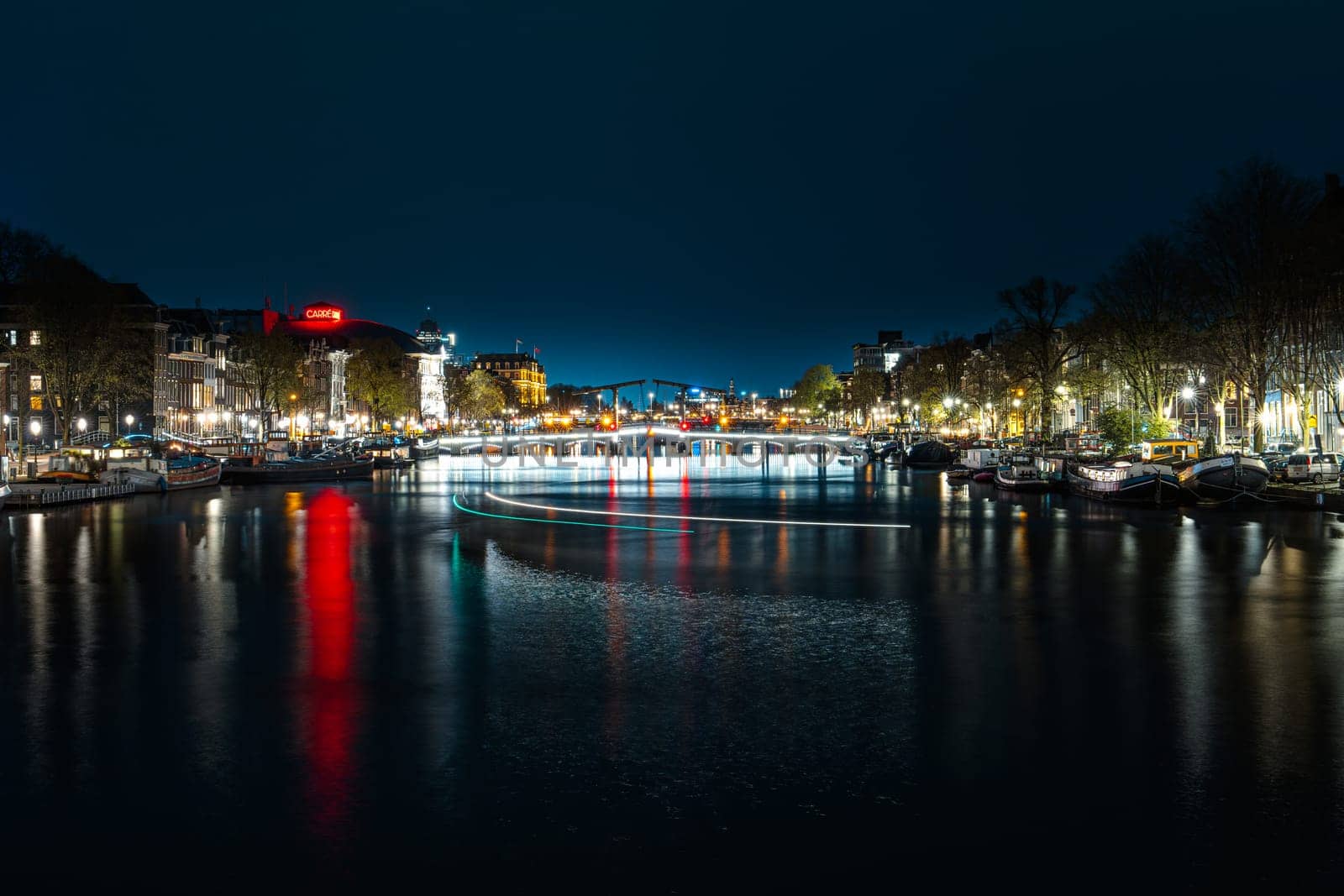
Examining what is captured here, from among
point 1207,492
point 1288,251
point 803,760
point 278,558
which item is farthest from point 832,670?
point 1288,251

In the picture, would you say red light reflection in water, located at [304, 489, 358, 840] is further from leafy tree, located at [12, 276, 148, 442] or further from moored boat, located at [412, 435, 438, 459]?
moored boat, located at [412, 435, 438, 459]

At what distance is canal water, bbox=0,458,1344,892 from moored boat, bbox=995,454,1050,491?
3370 cm

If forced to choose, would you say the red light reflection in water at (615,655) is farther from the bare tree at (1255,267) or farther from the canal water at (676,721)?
the bare tree at (1255,267)

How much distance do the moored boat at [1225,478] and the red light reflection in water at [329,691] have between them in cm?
3598

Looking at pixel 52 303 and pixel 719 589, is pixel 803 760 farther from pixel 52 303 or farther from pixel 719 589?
pixel 52 303

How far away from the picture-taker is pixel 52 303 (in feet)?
237

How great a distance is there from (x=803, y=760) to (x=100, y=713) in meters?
7.99

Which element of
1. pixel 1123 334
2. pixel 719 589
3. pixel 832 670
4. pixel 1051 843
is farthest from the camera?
pixel 1123 334

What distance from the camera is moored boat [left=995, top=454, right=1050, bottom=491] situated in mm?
63219

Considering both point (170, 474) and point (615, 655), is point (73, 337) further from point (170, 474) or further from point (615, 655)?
point (615, 655)

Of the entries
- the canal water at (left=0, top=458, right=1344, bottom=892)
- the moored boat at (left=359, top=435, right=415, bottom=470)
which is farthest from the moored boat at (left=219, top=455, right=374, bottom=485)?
the canal water at (left=0, top=458, right=1344, bottom=892)

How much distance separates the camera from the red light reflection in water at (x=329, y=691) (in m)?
10.2

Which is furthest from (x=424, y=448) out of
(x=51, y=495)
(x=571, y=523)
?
(x=571, y=523)

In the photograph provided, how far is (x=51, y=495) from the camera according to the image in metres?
52.8
